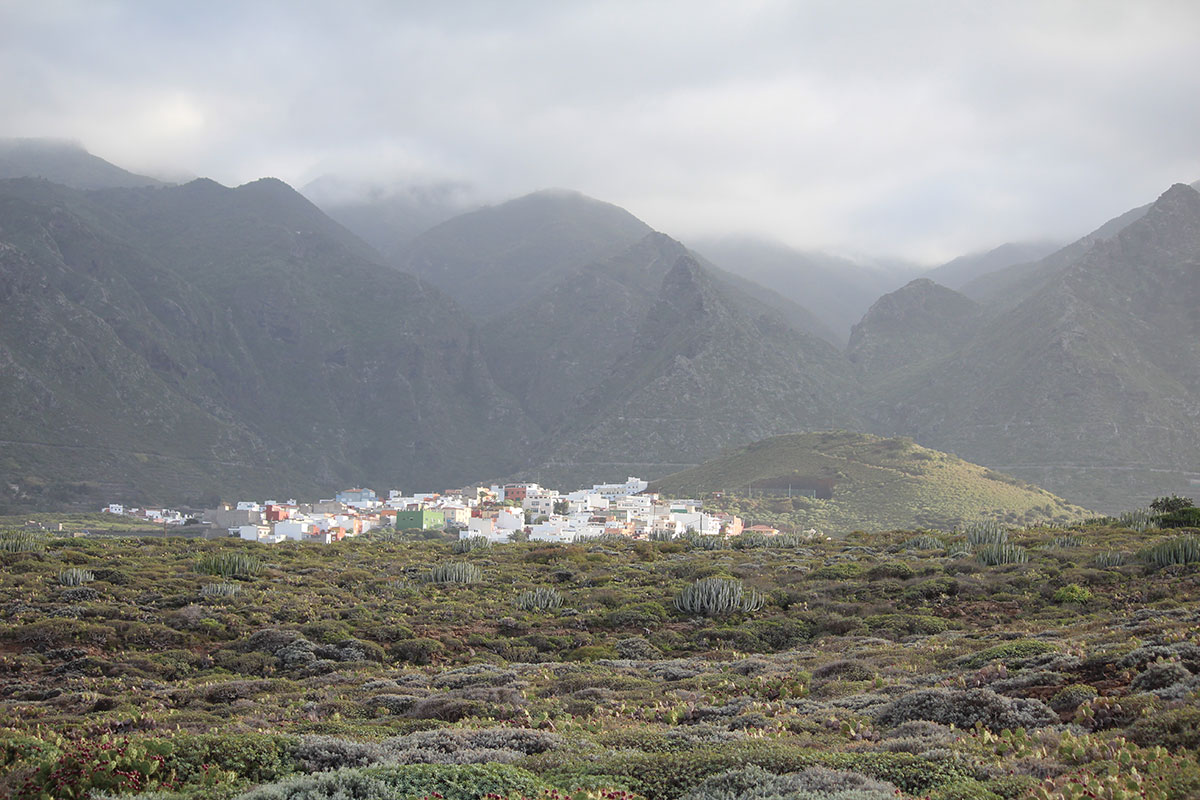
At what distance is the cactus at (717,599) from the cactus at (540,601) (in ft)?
9.10

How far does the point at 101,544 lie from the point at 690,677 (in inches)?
930

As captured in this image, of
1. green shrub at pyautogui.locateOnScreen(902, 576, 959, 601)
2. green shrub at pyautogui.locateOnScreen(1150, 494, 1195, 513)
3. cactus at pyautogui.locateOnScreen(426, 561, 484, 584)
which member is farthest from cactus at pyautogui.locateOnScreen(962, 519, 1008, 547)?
cactus at pyautogui.locateOnScreen(426, 561, 484, 584)

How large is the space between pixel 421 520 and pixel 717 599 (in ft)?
191

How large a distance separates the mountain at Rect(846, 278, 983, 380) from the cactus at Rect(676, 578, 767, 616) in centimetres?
13853

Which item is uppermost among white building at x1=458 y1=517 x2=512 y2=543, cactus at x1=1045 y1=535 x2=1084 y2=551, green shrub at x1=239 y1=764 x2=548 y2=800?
cactus at x1=1045 y1=535 x2=1084 y2=551

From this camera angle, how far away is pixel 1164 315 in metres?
125

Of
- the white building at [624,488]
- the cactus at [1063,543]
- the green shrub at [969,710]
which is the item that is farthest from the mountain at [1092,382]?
the green shrub at [969,710]

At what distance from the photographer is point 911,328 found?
161 meters

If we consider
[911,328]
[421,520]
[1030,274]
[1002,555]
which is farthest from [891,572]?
[1030,274]

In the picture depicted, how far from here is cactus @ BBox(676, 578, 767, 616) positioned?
19.9m

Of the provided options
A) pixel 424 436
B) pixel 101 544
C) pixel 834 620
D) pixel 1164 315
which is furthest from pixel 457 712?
pixel 424 436

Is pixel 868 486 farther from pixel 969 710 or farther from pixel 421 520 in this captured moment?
pixel 969 710

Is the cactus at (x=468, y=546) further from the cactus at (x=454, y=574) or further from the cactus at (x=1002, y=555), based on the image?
the cactus at (x=1002, y=555)

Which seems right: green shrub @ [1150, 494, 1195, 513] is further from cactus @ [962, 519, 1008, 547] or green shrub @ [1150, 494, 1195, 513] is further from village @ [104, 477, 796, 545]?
village @ [104, 477, 796, 545]
